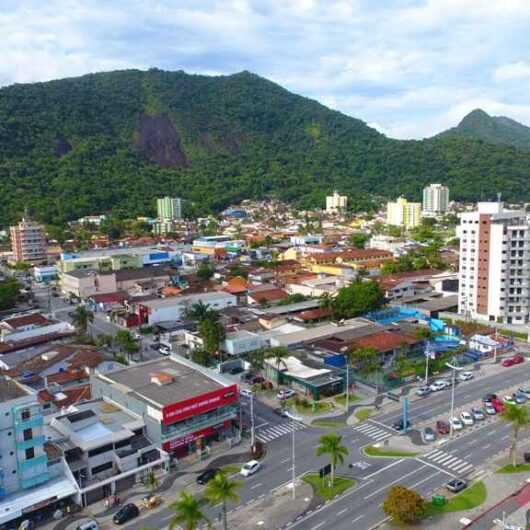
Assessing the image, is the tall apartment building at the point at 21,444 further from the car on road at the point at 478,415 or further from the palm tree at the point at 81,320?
the car on road at the point at 478,415

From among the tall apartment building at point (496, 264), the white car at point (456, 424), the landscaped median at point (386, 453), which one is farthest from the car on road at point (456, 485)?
the tall apartment building at point (496, 264)

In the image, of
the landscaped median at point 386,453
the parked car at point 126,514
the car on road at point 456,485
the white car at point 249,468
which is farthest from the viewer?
the landscaped median at point 386,453

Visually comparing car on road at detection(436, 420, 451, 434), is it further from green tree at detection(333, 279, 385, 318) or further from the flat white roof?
green tree at detection(333, 279, 385, 318)

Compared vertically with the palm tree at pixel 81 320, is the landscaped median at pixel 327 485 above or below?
below

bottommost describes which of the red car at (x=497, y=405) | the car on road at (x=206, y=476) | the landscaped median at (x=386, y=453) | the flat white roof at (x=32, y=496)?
the landscaped median at (x=386, y=453)

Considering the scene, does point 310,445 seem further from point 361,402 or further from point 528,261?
point 528,261

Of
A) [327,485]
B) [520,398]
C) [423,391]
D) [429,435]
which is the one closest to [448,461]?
[429,435]

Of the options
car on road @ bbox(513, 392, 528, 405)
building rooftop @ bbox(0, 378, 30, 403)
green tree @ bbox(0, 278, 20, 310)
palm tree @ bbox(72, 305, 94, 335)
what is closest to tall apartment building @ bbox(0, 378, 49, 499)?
building rooftop @ bbox(0, 378, 30, 403)
